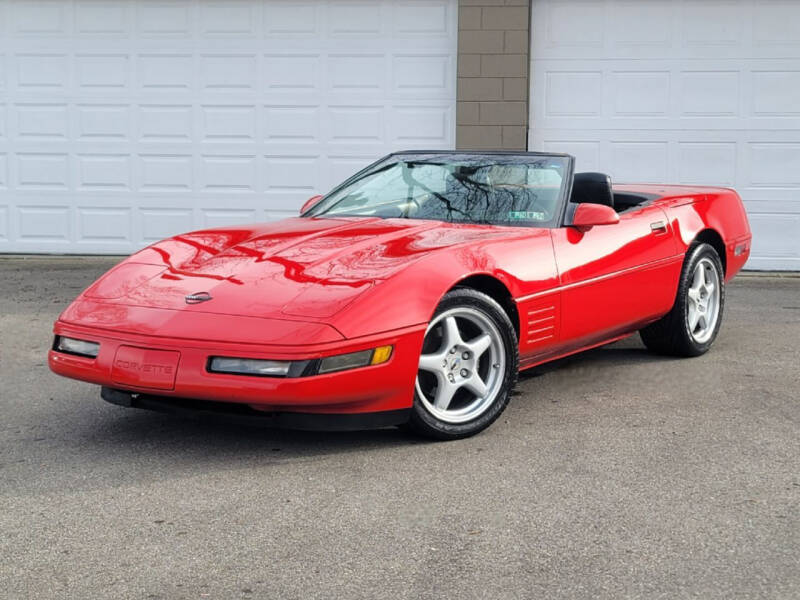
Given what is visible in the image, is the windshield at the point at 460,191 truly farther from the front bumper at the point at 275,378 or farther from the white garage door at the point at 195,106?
the white garage door at the point at 195,106

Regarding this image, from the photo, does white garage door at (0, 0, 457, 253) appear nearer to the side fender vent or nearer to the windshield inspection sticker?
the windshield inspection sticker

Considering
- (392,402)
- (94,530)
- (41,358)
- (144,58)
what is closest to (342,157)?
(144,58)

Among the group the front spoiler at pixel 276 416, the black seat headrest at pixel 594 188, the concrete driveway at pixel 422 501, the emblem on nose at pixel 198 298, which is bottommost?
the concrete driveway at pixel 422 501

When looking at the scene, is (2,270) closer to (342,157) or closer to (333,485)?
(342,157)

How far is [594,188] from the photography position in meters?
5.95

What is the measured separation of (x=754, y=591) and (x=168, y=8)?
32.8 feet

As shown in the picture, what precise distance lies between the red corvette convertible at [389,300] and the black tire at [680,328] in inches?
3.9

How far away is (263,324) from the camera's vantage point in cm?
418

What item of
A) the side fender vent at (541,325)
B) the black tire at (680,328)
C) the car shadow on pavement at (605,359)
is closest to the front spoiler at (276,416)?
the side fender vent at (541,325)

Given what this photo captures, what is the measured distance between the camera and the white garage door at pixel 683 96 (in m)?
11.1

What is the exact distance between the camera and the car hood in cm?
432

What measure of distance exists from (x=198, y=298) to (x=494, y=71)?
736 cm

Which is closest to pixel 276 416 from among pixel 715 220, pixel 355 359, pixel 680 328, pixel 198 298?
pixel 355 359

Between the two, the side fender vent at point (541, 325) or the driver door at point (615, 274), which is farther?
the driver door at point (615, 274)
